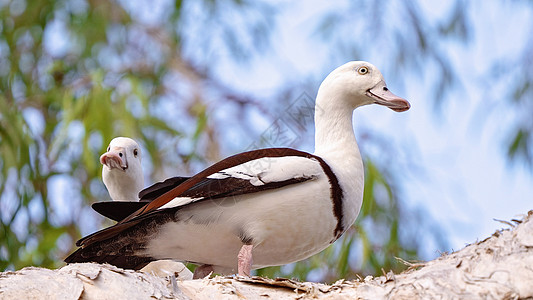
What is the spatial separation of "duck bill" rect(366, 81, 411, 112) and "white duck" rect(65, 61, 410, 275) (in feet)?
1.02

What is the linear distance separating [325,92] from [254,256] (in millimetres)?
643

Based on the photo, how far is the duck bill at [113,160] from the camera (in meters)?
3.01

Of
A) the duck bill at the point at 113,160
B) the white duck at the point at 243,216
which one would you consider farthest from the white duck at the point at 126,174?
the white duck at the point at 243,216

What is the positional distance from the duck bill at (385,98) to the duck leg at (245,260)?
0.70 metres

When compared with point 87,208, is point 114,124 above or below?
above

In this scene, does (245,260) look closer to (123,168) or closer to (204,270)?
(204,270)

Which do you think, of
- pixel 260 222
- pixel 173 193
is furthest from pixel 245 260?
pixel 173 193

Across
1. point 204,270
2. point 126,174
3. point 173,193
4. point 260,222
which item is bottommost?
point 204,270

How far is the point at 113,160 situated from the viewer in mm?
3016

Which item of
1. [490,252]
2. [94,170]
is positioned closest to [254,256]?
[490,252]

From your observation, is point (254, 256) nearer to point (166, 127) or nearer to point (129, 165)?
point (129, 165)

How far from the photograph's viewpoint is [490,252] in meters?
1.98

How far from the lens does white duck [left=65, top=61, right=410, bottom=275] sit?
2.60m

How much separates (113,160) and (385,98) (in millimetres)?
982
